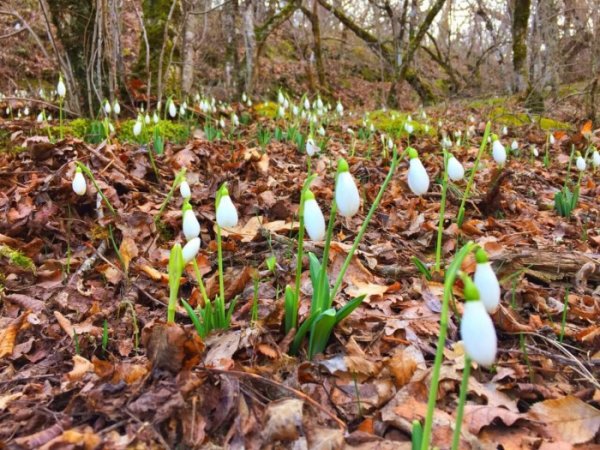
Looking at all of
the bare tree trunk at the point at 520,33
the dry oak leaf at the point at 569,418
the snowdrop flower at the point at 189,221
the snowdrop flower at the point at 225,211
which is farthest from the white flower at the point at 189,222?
the bare tree trunk at the point at 520,33

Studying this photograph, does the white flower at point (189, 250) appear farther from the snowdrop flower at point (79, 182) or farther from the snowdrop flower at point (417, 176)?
the snowdrop flower at point (79, 182)

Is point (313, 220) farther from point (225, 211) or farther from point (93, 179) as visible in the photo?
point (93, 179)

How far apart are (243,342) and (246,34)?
7314mm

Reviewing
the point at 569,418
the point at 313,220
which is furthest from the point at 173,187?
the point at 569,418

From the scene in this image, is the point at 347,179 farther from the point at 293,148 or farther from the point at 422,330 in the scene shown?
the point at 293,148

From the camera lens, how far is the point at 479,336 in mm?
866

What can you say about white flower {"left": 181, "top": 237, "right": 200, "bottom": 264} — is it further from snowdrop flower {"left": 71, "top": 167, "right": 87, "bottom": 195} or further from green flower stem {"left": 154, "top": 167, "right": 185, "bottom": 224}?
snowdrop flower {"left": 71, "top": 167, "right": 87, "bottom": 195}

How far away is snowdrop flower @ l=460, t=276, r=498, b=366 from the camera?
865 mm

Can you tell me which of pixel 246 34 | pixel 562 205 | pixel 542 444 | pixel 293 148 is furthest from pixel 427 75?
pixel 542 444

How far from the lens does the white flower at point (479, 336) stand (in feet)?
2.84

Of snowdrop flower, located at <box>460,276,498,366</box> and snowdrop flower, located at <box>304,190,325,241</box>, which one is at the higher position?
snowdrop flower, located at <box>304,190,325,241</box>

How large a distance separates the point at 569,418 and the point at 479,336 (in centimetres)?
76

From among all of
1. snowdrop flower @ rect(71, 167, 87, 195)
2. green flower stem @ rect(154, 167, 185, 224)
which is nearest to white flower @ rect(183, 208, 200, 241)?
green flower stem @ rect(154, 167, 185, 224)

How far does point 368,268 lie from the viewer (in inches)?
90.4
